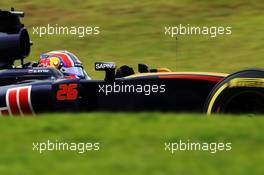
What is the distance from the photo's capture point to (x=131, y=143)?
4.30 metres

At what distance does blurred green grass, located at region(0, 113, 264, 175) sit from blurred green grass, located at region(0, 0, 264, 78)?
16.8m

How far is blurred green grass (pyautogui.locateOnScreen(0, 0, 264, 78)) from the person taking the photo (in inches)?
940

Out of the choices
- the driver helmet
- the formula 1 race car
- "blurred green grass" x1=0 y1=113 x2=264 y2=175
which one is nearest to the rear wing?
the formula 1 race car

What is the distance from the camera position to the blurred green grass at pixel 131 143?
3.79 meters

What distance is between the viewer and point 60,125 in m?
4.82

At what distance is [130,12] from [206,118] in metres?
23.5

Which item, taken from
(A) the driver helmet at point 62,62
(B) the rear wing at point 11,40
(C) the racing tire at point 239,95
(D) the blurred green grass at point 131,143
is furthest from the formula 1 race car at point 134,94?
(A) the driver helmet at point 62,62

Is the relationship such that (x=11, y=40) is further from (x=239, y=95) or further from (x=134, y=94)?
(x=239, y=95)

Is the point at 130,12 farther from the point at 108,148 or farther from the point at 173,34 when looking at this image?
the point at 108,148

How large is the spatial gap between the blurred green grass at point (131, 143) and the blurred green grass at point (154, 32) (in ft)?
55.0

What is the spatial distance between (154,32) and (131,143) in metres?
23.2

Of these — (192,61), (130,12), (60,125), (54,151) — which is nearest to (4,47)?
(60,125)

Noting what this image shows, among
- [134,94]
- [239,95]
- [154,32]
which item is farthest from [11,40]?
[154,32]

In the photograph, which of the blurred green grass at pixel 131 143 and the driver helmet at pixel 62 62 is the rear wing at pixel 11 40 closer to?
the driver helmet at pixel 62 62
